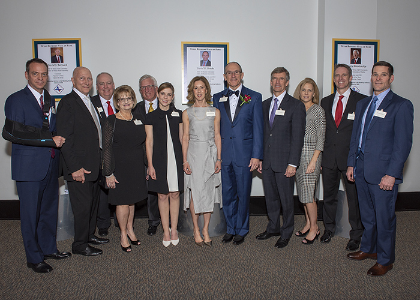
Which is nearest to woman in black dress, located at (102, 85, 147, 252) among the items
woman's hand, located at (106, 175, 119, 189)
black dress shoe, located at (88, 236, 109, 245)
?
woman's hand, located at (106, 175, 119, 189)

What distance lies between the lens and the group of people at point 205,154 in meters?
2.77

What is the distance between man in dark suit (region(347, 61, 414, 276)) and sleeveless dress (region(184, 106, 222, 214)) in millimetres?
1537

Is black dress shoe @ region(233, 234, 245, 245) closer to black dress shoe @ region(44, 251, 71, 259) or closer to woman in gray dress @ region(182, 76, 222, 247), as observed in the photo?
woman in gray dress @ region(182, 76, 222, 247)

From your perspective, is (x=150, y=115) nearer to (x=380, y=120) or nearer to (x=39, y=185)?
(x=39, y=185)

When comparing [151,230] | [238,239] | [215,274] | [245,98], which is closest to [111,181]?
[151,230]

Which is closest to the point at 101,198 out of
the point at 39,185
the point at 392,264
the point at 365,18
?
the point at 39,185

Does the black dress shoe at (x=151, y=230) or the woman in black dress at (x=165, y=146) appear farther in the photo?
the black dress shoe at (x=151, y=230)

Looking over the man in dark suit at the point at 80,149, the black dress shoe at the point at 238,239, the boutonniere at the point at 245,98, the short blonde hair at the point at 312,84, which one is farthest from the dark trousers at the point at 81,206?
the short blonde hair at the point at 312,84

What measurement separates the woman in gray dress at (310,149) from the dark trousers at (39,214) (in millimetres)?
2727

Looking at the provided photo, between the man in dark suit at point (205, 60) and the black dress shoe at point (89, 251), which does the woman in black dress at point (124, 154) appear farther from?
the man in dark suit at point (205, 60)

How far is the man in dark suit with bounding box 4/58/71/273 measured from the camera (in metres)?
2.77

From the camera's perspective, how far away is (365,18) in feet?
14.0

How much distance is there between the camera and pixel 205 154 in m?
3.27

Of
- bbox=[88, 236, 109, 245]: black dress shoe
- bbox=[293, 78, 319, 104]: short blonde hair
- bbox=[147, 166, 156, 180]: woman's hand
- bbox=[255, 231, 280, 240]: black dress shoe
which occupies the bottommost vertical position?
bbox=[88, 236, 109, 245]: black dress shoe
